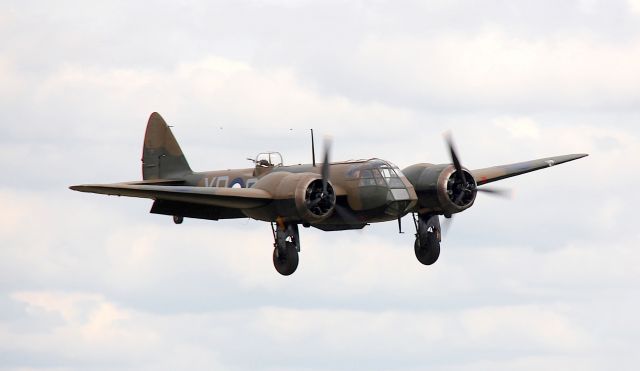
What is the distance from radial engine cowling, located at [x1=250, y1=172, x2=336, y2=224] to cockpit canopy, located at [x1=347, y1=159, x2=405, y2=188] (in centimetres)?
133

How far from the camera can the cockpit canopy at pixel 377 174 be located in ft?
179

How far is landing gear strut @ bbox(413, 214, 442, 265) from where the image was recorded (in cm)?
5750

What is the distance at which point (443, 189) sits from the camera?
184 feet

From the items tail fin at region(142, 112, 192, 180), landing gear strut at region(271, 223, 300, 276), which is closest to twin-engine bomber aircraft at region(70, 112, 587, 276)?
landing gear strut at region(271, 223, 300, 276)

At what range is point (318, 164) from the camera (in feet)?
185

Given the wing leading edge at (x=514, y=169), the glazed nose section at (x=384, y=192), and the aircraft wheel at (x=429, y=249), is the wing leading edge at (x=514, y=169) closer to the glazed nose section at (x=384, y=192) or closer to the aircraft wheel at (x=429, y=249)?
the aircraft wheel at (x=429, y=249)

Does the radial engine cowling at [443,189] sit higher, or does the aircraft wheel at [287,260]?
the radial engine cowling at [443,189]

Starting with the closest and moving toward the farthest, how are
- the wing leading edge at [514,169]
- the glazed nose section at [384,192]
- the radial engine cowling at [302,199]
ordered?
the radial engine cowling at [302,199], the glazed nose section at [384,192], the wing leading edge at [514,169]

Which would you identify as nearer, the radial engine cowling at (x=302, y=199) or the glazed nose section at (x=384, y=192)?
the radial engine cowling at (x=302, y=199)

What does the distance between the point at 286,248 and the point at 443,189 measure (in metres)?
6.08

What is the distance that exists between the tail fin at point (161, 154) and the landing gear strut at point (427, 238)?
11.2m

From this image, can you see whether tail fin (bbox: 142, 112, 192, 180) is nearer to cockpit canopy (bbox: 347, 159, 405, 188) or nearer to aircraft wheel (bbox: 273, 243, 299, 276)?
aircraft wheel (bbox: 273, 243, 299, 276)

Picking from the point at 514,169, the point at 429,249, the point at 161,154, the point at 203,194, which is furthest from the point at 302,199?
the point at 161,154

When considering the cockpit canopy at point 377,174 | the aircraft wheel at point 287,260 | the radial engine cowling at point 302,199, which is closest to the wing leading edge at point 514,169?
the cockpit canopy at point 377,174
